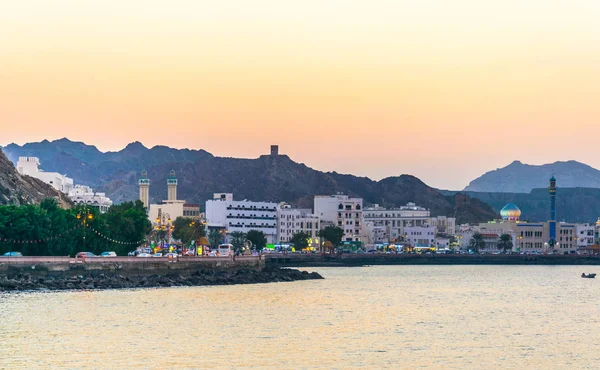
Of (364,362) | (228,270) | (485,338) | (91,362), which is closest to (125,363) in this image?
(91,362)

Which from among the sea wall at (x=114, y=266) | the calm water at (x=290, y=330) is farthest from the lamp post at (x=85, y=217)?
the calm water at (x=290, y=330)

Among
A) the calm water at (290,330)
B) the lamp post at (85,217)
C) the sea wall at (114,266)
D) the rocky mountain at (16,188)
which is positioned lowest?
the calm water at (290,330)

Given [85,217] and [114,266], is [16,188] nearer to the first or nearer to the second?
[85,217]

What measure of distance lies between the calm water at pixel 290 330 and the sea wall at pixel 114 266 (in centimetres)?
833

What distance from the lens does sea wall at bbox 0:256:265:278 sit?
337 feet

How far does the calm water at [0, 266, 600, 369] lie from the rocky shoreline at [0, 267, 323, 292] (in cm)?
432

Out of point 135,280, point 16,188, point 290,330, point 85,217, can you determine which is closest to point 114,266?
point 135,280

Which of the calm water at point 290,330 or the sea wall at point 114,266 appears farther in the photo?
the sea wall at point 114,266

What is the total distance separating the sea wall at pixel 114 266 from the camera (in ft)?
337

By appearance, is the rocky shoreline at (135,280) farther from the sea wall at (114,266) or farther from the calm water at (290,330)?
the calm water at (290,330)

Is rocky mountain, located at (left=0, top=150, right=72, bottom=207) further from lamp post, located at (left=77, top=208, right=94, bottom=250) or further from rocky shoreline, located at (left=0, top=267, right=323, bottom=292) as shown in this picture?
rocky shoreline, located at (left=0, top=267, right=323, bottom=292)

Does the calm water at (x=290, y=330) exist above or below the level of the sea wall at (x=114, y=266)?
below

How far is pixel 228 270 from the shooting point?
135375mm

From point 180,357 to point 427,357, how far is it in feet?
42.9
